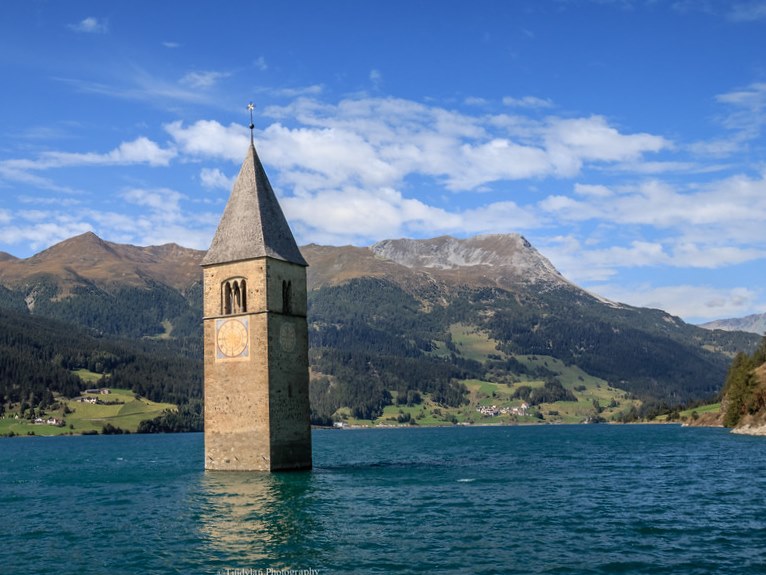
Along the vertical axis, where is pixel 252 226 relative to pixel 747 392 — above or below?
above

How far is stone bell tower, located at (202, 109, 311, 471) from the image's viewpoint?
58.3 metres

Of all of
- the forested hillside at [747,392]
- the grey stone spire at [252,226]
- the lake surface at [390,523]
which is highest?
the grey stone spire at [252,226]

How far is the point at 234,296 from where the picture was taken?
2404 inches

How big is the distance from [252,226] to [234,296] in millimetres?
5407

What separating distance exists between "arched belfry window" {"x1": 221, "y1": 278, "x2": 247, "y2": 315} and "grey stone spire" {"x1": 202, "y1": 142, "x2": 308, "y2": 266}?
1697 millimetres

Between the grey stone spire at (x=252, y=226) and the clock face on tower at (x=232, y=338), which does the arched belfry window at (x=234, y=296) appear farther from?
the grey stone spire at (x=252, y=226)

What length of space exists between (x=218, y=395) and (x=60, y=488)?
16752 mm

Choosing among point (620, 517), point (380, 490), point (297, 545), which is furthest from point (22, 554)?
point (620, 517)

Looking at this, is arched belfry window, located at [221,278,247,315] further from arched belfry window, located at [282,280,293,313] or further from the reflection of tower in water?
the reflection of tower in water

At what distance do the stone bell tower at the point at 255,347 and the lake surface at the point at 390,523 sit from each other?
2365mm

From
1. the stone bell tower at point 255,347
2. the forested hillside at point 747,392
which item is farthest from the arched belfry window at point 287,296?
the forested hillside at point 747,392

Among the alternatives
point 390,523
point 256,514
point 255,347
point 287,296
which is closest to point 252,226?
point 287,296

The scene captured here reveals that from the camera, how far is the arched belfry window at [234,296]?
60.5 meters

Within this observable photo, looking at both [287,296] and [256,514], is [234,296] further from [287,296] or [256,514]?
[256,514]
